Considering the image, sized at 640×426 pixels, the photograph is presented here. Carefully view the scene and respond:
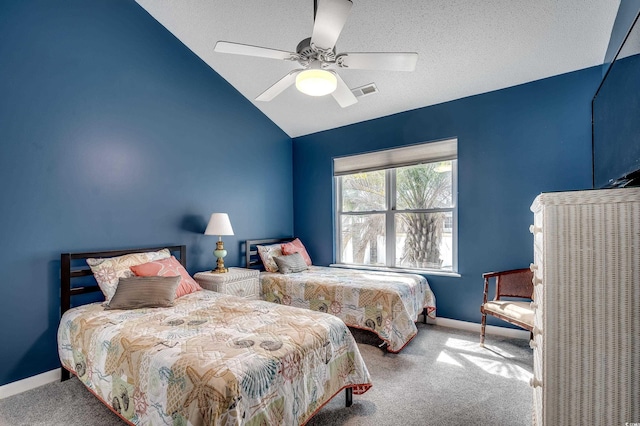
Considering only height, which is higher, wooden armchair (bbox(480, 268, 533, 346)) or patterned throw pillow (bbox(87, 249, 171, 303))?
patterned throw pillow (bbox(87, 249, 171, 303))

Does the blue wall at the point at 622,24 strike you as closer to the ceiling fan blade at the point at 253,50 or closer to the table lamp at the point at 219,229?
the ceiling fan blade at the point at 253,50

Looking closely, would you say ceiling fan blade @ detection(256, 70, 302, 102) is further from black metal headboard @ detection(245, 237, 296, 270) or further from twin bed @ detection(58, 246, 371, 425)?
black metal headboard @ detection(245, 237, 296, 270)

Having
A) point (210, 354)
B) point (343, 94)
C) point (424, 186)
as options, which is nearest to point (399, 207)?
point (424, 186)

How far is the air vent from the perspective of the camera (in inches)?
137

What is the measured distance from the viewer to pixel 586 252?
1153 millimetres

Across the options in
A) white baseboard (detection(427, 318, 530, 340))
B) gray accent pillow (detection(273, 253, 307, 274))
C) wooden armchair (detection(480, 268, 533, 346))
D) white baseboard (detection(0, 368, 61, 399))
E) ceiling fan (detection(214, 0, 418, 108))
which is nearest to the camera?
ceiling fan (detection(214, 0, 418, 108))

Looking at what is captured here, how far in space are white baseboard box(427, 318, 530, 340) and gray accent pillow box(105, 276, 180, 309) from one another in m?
2.86

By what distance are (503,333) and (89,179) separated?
166 inches

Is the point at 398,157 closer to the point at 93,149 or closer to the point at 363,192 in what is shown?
the point at 363,192

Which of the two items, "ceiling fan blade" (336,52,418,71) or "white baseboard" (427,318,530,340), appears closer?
"ceiling fan blade" (336,52,418,71)

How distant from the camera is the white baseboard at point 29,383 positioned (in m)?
2.20

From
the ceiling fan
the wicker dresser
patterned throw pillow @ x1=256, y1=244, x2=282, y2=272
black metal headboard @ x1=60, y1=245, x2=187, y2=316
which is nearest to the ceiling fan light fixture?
the ceiling fan

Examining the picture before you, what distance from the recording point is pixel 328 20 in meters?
1.71

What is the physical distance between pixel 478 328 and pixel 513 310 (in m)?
0.81
